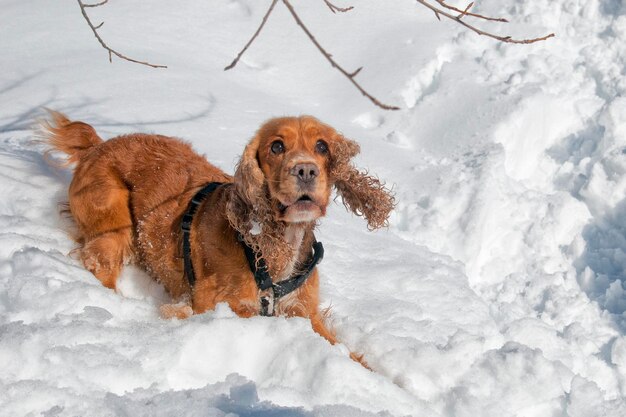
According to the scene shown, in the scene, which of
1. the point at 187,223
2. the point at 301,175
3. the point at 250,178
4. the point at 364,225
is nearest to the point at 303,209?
the point at 301,175

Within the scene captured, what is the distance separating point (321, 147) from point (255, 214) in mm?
429

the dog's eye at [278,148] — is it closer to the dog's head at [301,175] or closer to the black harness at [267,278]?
the dog's head at [301,175]

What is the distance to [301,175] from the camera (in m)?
2.74

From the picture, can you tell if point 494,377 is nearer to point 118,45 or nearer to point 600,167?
point 600,167

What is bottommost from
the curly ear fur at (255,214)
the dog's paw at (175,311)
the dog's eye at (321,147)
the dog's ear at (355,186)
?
the dog's paw at (175,311)

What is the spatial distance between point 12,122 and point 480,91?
4011 mm

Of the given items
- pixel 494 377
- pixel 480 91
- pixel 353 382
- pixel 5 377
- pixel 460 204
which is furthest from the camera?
pixel 480 91

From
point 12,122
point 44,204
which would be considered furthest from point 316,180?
point 12,122

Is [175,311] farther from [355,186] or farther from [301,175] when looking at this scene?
[355,186]

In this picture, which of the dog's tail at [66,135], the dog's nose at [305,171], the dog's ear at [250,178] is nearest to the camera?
the dog's nose at [305,171]

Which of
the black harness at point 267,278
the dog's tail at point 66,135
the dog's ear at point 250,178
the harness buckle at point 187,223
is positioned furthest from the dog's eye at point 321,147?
the dog's tail at point 66,135

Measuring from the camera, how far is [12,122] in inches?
197

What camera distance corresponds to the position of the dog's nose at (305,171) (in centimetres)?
273

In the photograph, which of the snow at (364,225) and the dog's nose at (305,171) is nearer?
the snow at (364,225)
